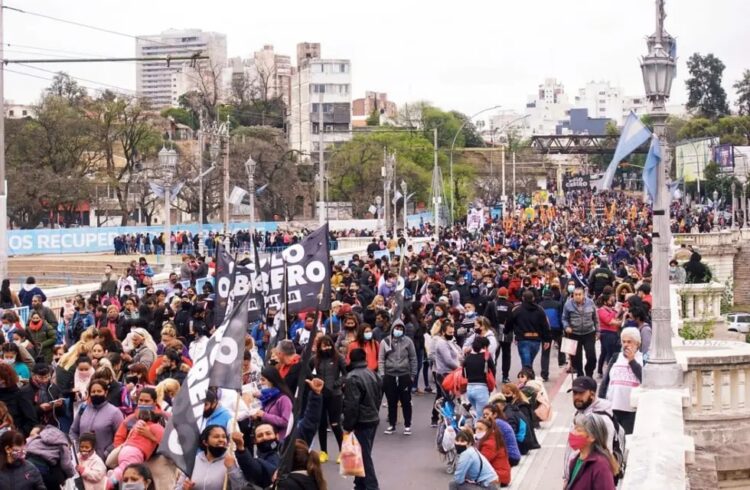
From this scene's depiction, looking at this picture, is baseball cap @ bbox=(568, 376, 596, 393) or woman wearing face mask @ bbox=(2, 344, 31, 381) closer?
baseball cap @ bbox=(568, 376, 596, 393)

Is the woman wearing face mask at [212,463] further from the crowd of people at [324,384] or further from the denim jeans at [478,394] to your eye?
the denim jeans at [478,394]

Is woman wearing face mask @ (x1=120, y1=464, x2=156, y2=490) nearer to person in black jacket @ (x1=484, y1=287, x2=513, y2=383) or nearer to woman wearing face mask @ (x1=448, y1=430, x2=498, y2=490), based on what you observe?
woman wearing face mask @ (x1=448, y1=430, x2=498, y2=490)

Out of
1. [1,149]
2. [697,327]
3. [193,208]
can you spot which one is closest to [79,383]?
[697,327]

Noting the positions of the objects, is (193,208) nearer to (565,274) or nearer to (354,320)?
(565,274)

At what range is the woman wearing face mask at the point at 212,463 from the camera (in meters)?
8.45

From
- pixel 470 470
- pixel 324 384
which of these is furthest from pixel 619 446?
pixel 324 384

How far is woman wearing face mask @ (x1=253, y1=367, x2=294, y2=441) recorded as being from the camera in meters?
10.9

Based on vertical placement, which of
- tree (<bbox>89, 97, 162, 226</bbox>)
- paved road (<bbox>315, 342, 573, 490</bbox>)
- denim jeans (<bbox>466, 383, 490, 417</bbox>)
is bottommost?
paved road (<bbox>315, 342, 573, 490</bbox>)

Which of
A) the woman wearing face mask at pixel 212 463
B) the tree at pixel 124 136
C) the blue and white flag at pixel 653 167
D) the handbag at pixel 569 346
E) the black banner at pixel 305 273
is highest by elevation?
the tree at pixel 124 136

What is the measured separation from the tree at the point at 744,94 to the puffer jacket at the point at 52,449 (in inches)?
4778

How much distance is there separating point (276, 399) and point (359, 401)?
118cm

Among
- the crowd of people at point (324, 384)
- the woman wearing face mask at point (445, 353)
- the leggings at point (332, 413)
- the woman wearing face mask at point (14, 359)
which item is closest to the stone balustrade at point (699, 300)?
the crowd of people at point (324, 384)

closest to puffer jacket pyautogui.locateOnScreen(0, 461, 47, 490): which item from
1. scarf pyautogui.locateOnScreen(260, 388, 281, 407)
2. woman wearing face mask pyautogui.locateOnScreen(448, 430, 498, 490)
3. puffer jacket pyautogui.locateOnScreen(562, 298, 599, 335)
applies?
scarf pyautogui.locateOnScreen(260, 388, 281, 407)

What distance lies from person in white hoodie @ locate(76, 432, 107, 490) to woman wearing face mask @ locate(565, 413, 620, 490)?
3.75m
